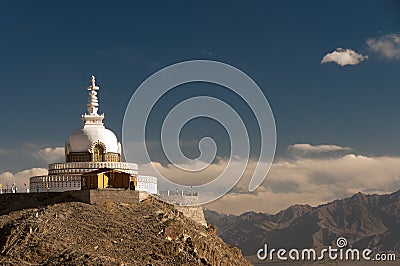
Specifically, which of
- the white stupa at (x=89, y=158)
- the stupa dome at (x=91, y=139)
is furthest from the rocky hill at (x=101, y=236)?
the stupa dome at (x=91, y=139)

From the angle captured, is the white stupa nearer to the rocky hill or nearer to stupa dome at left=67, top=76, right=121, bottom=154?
stupa dome at left=67, top=76, right=121, bottom=154

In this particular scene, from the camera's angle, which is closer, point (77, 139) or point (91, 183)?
point (91, 183)

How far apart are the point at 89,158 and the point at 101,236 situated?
19943mm

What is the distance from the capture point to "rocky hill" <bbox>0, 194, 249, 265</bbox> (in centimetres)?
4569

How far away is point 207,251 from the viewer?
54.3 m

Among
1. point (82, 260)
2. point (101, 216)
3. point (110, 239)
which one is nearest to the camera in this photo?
point (82, 260)

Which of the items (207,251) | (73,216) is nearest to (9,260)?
(73,216)

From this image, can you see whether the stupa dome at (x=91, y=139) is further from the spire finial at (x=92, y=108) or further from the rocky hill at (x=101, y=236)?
the rocky hill at (x=101, y=236)

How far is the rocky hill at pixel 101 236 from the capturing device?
45.7m

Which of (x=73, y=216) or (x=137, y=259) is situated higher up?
(x=73, y=216)

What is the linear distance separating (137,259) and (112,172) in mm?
13248

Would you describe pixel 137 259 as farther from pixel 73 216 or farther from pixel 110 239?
pixel 73 216

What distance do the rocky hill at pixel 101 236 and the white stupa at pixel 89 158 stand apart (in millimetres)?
4211

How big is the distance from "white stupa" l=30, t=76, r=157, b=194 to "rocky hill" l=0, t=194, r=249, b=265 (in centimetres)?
421
